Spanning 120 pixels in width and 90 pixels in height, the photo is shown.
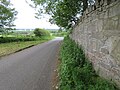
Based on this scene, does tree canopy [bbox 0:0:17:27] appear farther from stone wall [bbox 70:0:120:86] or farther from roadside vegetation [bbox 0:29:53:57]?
stone wall [bbox 70:0:120:86]

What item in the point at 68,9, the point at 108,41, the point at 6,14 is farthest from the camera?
the point at 6,14

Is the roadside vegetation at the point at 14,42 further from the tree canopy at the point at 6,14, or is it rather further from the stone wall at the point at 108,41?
the stone wall at the point at 108,41

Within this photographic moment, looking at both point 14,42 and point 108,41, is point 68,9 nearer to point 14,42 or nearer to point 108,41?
point 108,41

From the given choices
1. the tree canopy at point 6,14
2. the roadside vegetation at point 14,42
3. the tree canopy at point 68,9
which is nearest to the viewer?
the tree canopy at point 68,9

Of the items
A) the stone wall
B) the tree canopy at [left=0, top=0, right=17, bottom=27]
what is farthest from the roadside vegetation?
the stone wall

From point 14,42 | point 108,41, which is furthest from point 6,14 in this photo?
point 108,41

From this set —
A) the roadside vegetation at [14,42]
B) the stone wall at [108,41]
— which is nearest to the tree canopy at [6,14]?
the roadside vegetation at [14,42]

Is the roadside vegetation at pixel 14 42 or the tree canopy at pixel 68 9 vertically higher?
the tree canopy at pixel 68 9

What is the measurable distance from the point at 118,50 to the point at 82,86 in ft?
3.60

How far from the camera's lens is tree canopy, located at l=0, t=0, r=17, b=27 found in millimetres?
34688

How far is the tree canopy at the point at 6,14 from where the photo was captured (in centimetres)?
3469

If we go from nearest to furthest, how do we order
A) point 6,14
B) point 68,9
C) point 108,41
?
point 108,41
point 68,9
point 6,14

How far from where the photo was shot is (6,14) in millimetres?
35031

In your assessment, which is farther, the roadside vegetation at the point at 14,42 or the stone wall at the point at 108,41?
the roadside vegetation at the point at 14,42
